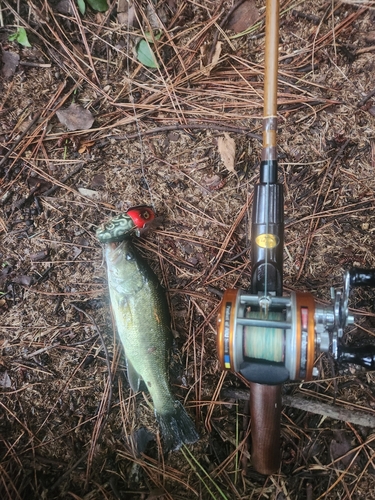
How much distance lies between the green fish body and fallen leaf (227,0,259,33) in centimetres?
150

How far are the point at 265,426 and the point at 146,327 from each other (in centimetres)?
85

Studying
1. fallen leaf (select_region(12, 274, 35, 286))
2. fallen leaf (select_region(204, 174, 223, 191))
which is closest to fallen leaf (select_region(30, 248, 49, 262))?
fallen leaf (select_region(12, 274, 35, 286))

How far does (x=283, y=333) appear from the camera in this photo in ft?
6.06

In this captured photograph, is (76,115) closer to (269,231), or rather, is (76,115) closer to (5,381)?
(269,231)

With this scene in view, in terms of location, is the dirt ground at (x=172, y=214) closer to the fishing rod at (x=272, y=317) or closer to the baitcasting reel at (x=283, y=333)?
the fishing rod at (x=272, y=317)

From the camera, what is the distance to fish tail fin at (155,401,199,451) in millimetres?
2432

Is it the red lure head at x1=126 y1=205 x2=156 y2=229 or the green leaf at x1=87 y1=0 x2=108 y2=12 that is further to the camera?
the green leaf at x1=87 y1=0 x2=108 y2=12

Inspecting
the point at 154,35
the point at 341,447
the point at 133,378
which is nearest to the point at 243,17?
the point at 154,35

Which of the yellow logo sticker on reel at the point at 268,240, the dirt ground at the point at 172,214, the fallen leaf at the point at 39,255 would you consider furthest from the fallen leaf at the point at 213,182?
the fallen leaf at the point at 39,255

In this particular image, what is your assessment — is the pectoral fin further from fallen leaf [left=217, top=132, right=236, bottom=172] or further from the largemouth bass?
fallen leaf [left=217, top=132, right=236, bottom=172]

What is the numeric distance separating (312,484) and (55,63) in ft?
9.90

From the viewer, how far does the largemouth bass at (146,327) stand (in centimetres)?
240

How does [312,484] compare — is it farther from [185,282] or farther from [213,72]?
[213,72]

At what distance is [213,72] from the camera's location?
2.55m
